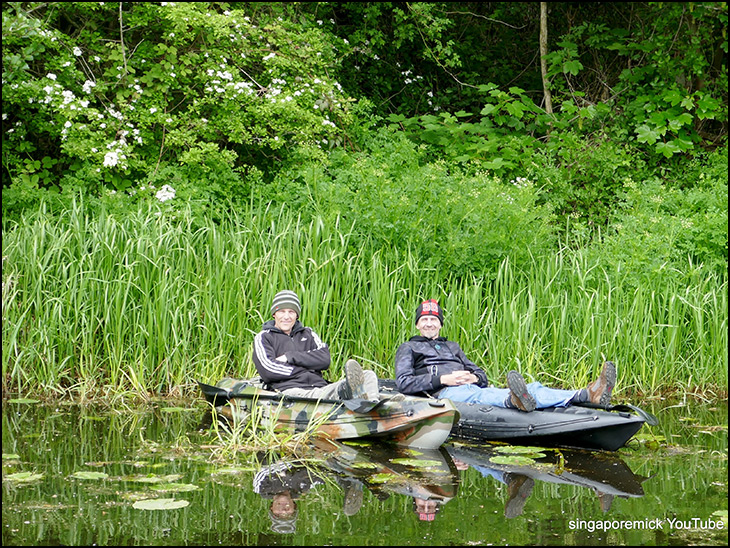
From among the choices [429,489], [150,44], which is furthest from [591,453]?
[150,44]

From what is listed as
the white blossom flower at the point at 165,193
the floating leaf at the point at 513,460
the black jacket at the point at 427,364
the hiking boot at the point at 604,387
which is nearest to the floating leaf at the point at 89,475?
the black jacket at the point at 427,364

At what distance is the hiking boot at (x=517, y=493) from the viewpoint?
4.38m

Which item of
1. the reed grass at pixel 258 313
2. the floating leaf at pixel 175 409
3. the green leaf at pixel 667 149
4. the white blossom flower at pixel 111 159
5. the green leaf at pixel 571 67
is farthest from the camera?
the green leaf at pixel 571 67

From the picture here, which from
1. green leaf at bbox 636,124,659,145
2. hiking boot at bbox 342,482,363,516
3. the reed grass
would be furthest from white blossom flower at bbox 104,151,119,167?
green leaf at bbox 636,124,659,145

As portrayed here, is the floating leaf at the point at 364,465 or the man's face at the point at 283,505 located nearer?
the man's face at the point at 283,505

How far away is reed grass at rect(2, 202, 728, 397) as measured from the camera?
760 centimetres

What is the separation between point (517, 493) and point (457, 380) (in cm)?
173

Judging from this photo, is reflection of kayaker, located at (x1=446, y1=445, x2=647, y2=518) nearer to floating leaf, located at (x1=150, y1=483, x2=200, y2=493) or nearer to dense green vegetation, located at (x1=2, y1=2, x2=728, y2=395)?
floating leaf, located at (x1=150, y1=483, x2=200, y2=493)

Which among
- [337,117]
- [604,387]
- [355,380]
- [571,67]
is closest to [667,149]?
[571,67]

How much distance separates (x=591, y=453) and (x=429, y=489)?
1.61 meters

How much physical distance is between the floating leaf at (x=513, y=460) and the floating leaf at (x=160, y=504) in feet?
7.36

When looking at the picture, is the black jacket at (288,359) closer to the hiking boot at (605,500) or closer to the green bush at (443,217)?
the green bush at (443,217)

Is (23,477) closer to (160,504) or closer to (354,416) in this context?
(160,504)

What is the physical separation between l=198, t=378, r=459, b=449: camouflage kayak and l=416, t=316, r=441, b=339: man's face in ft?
3.18
